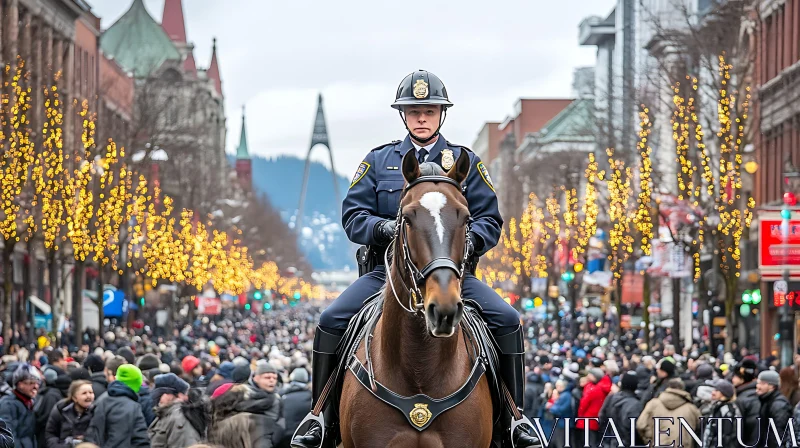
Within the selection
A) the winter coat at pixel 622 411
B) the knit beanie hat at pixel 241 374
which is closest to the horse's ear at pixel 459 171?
the knit beanie hat at pixel 241 374

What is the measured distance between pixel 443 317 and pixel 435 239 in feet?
1.70

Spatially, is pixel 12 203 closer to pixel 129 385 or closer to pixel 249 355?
pixel 249 355

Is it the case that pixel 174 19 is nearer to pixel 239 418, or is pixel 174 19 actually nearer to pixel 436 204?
pixel 239 418

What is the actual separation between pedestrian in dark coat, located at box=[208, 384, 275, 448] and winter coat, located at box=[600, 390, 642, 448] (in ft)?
22.7

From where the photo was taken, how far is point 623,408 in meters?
19.9

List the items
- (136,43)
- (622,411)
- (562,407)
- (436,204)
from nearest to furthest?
1. (436,204)
2. (622,411)
3. (562,407)
4. (136,43)

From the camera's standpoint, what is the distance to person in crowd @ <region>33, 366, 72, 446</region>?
718 inches

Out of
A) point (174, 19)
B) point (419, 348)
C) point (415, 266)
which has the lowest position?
point (419, 348)

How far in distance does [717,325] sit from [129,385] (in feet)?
159

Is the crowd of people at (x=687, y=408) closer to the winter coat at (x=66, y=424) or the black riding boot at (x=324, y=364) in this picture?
the winter coat at (x=66, y=424)

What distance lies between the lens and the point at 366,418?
334 inches

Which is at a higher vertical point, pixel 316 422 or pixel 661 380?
pixel 316 422

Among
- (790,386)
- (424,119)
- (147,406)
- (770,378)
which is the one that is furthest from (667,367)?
(424,119)

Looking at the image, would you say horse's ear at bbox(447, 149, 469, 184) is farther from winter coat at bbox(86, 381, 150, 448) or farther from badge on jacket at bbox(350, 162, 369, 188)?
winter coat at bbox(86, 381, 150, 448)
